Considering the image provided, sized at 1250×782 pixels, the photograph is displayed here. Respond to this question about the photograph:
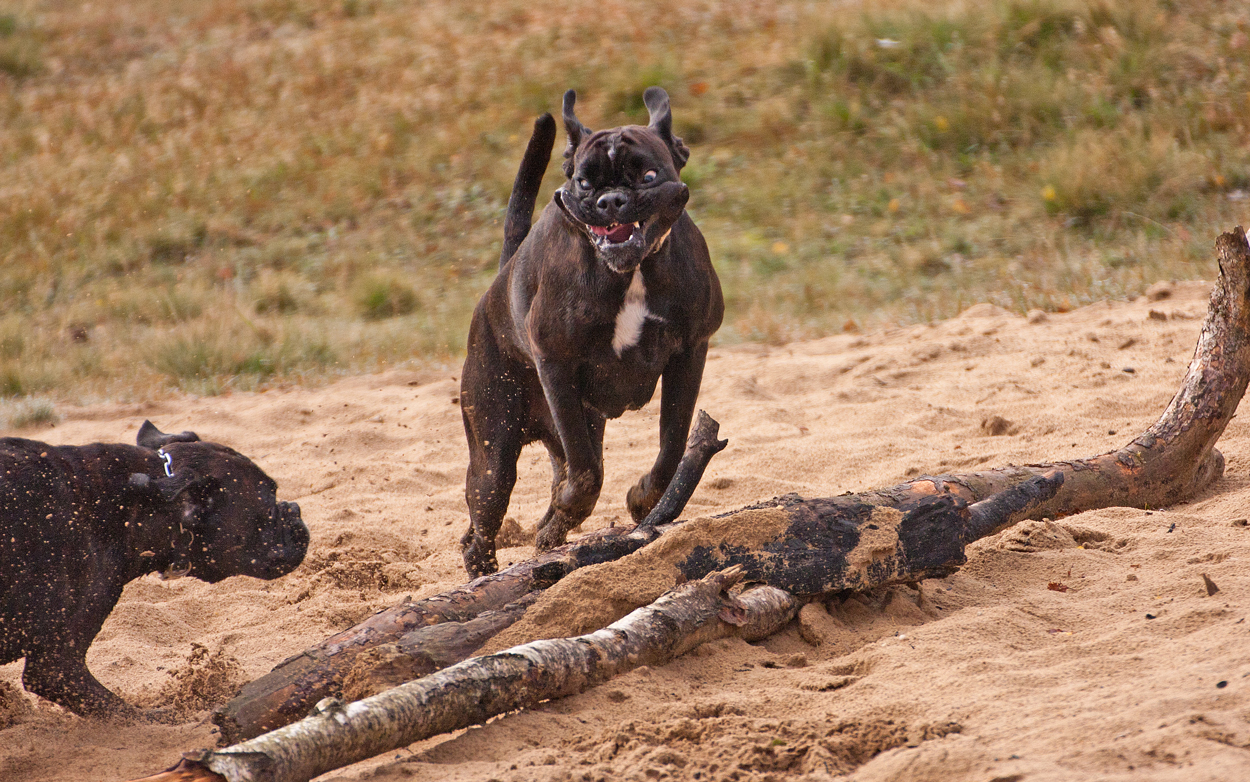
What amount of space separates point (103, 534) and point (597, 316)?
194cm

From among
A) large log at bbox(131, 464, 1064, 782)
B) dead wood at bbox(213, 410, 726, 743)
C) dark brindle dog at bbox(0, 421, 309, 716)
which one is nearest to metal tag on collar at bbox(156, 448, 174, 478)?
dark brindle dog at bbox(0, 421, 309, 716)

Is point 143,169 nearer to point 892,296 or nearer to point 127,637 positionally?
point 892,296

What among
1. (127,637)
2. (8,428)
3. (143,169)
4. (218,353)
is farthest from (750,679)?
(143,169)

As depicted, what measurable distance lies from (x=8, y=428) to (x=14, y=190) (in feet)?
25.1

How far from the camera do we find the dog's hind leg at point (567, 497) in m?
4.55

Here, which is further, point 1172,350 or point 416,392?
point 416,392

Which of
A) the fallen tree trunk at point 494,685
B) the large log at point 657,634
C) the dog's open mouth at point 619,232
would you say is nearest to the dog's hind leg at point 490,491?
the dog's open mouth at point 619,232

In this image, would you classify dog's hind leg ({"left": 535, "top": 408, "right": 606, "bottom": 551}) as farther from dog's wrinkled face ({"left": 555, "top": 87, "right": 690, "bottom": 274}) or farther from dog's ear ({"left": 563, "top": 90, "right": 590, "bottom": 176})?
dog's ear ({"left": 563, "top": 90, "right": 590, "bottom": 176})

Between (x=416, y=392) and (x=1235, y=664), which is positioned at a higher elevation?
(x=1235, y=664)

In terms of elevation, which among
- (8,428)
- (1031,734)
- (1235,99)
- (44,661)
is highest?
(1235,99)

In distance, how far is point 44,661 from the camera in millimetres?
3678

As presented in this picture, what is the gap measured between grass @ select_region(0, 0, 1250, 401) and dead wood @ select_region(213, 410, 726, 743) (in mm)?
5264

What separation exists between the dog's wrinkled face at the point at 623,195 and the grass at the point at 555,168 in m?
4.79

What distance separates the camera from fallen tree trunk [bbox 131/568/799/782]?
254 cm
